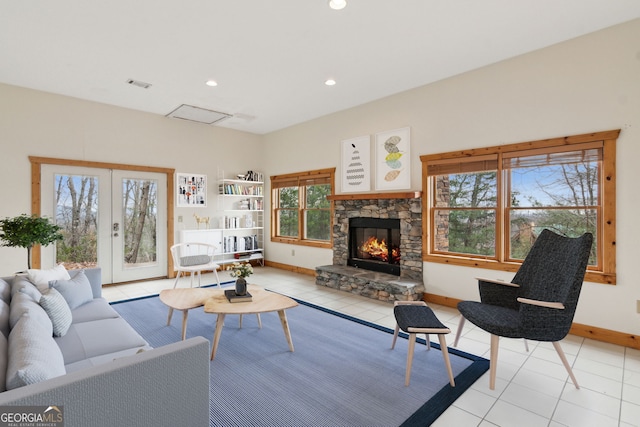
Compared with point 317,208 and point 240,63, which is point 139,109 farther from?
point 317,208

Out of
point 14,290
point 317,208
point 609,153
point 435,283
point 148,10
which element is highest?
point 148,10

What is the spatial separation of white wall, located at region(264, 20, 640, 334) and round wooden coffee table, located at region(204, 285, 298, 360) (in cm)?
237

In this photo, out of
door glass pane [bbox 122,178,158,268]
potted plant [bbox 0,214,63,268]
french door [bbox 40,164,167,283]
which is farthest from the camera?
door glass pane [bbox 122,178,158,268]

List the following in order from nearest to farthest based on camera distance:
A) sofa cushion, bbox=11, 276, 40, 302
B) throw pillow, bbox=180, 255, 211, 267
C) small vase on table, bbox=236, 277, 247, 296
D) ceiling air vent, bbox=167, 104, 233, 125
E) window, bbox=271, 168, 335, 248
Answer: sofa cushion, bbox=11, 276, 40, 302
small vase on table, bbox=236, 277, 247, 296
throw pillow, bbox=180, 255, 211, 267
ceiling air vent, bbox=167, 104, 233, 125
window, bbox=271, 168, 335, 248

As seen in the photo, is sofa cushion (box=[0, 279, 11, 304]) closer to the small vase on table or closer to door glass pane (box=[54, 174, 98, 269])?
the small vase on table

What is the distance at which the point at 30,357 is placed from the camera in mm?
1350

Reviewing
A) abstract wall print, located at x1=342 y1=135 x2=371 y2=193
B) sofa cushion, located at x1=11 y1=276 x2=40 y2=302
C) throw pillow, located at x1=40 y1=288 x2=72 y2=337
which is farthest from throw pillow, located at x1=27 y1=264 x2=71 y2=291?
abstract wall print, located at x1=342 y1=135 x2=371 y2=193

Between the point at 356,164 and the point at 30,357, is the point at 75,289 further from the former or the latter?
the point at 356,164

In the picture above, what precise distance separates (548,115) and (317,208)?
389 centimetres

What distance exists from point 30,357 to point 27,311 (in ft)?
2.53

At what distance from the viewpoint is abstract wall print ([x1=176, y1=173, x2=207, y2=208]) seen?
612cm

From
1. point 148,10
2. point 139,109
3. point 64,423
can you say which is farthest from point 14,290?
point 139,109

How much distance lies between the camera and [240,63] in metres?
3.87

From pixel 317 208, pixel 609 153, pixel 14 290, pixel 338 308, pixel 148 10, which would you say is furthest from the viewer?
pixel 317 208
